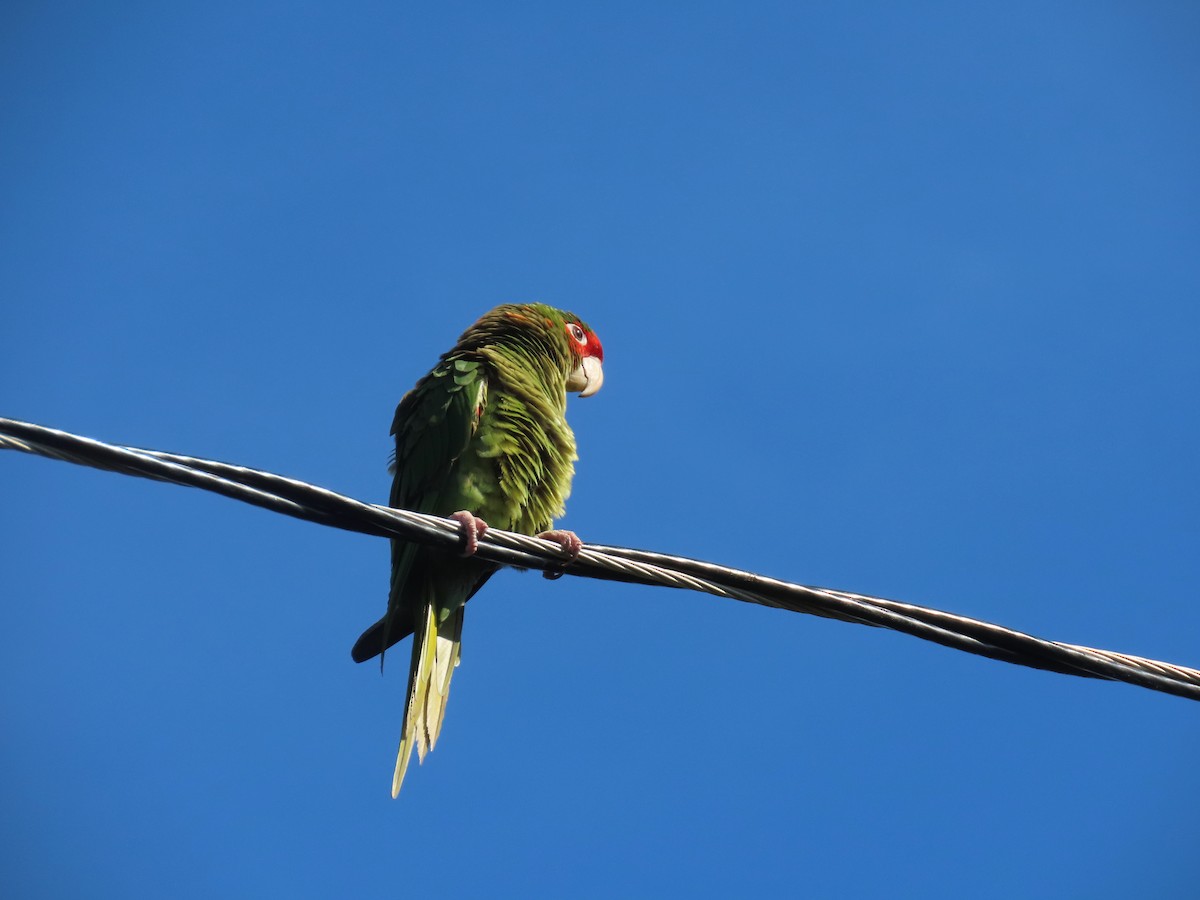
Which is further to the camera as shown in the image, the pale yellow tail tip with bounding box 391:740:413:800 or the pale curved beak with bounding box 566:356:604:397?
the pale curved beak with bounding box 566:356:604:397

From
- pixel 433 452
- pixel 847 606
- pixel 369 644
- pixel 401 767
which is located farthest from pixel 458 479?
pixel 847 606

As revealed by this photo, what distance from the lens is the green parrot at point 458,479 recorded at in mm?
4574

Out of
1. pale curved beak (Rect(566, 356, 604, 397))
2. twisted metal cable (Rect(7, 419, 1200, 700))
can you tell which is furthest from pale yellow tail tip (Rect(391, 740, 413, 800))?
pale curved beak (Rect(566, 356, 604, 397))

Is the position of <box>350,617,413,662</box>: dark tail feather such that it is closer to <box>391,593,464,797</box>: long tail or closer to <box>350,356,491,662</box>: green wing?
<box>350,356,491,662</box>: green wing

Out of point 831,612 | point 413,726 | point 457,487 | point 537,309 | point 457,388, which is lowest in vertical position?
point 413,726

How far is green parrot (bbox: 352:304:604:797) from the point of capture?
4574mm

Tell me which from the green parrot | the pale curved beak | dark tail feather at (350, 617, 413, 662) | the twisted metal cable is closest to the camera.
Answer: the twisted metal cable

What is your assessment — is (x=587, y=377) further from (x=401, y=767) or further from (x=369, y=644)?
(x=401, y=767)

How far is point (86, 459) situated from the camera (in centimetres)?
227

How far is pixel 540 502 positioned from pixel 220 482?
2.49m

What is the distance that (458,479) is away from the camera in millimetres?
4676

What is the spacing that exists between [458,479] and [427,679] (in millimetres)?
866

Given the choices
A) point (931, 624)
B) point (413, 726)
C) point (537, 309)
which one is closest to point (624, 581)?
point (931, 624)

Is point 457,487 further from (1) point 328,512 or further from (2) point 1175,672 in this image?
(2) point 1175,672
